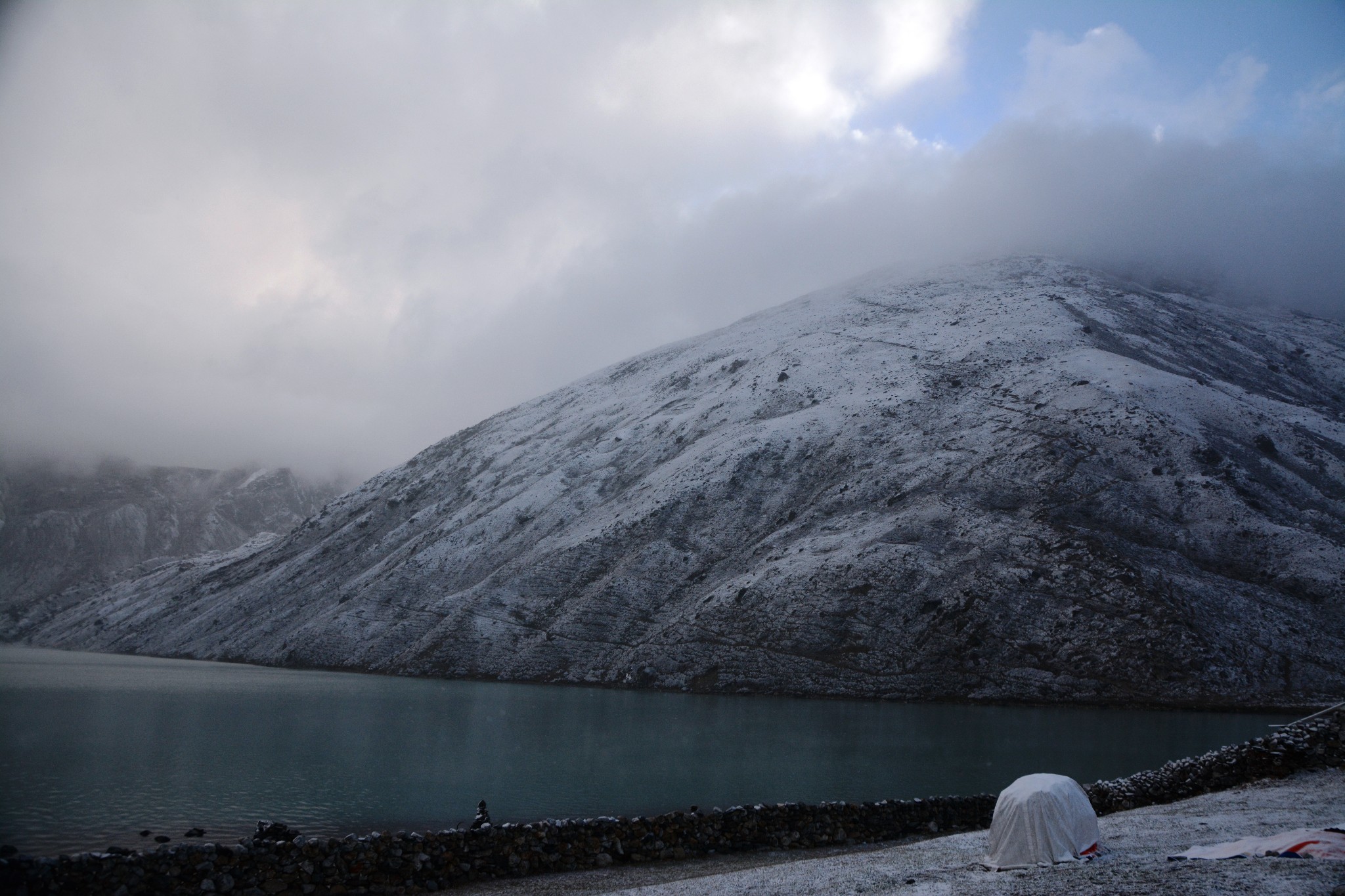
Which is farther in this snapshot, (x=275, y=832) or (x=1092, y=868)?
(x=275, y=832)

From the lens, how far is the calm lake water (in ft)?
97.1

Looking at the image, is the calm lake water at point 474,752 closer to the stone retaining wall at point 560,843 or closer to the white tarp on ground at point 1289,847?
the stone retaining wall at point 560,843

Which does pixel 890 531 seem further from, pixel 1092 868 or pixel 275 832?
pixel 275 832

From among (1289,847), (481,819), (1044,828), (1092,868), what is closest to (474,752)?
(481,819)

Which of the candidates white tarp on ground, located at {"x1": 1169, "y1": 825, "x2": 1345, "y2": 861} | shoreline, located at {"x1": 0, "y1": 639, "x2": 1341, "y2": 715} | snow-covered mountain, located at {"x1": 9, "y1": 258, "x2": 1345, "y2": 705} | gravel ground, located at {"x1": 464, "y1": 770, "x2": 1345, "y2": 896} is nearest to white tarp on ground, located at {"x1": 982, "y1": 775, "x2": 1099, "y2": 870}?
gravel ground, located at {"x1": 464, "y1": 770, "x2": 1345, "y2": 896}

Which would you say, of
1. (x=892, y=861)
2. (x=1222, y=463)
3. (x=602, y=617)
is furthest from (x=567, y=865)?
(x=1222, y=463)

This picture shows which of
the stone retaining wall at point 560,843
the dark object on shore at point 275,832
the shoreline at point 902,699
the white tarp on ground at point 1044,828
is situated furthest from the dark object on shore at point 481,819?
the shoreline at point 902,699

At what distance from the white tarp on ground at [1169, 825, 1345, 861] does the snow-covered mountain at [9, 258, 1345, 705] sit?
57785mm

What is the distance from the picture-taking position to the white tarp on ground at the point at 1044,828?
1792 centimetres

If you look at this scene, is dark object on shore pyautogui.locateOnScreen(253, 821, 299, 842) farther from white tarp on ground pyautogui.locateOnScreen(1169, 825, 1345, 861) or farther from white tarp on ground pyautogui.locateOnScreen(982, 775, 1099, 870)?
white tarp on ground pyautogui.locateOnScreen(1169, 825, 1345, 861)

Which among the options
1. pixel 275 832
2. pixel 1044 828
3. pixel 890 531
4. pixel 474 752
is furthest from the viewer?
pixel 890 531

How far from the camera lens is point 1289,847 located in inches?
574

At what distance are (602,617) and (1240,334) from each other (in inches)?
5256

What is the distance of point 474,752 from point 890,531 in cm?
5675
